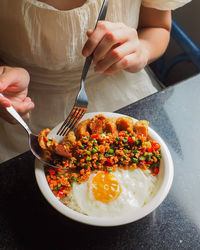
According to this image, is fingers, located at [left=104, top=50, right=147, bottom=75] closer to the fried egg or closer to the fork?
the fork

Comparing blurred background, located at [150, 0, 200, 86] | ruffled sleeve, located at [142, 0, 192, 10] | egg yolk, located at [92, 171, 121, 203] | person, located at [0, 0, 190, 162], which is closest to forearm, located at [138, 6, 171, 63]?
person, located at [0, 0, 190, 162]

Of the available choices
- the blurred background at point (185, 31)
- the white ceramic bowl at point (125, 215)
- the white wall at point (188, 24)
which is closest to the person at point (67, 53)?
the white ceramic bowl at point (125, 215)

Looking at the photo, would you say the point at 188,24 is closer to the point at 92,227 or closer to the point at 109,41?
the point at 109,41

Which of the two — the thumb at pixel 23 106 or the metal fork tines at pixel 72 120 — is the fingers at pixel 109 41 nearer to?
the metal fork tines at pixel 72 120

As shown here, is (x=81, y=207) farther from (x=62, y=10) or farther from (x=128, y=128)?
(x=62, y=10)

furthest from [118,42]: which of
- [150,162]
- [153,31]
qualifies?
[153,31]

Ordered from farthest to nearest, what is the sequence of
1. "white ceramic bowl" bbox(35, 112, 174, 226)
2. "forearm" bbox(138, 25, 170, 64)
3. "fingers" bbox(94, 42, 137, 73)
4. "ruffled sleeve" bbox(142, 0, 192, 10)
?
"forearm" bbox(138, 25, 170, 64), "ruffled sleeve" bbox(142, 0, 192, 10), "fingers" bbox(94, 42, 137, 73), "white ceramic bowl" bbox(35, 112, 174, 226)
